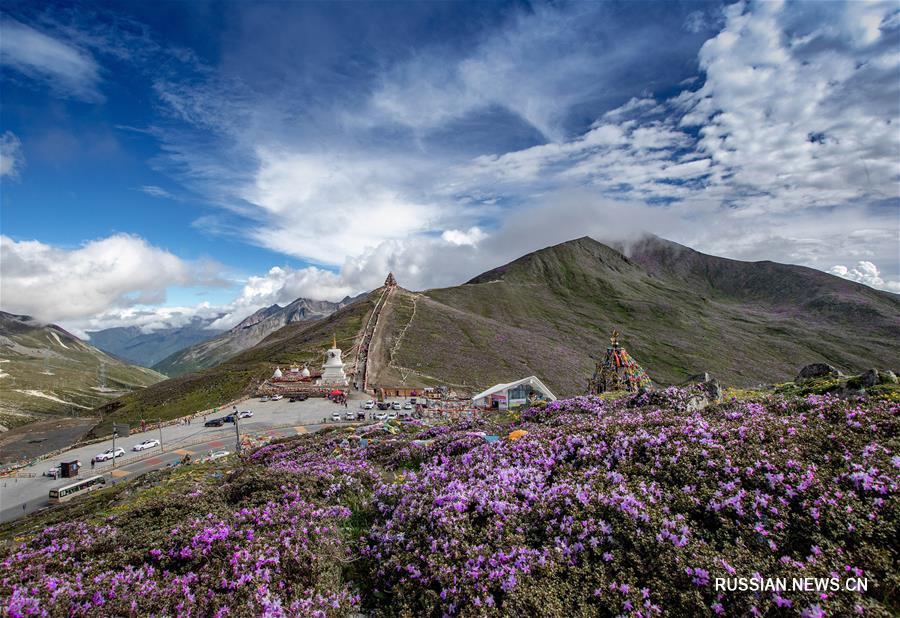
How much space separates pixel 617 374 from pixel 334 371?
54.6 m

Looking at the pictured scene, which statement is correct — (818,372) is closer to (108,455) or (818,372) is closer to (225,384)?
(108,455)

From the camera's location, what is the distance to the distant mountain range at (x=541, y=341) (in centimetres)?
8262

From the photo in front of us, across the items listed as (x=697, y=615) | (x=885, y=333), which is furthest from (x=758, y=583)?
(x=885, y=333)

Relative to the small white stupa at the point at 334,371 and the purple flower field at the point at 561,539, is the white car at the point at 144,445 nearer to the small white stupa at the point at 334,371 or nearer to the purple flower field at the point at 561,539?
the small white stupa at the point at 334,371

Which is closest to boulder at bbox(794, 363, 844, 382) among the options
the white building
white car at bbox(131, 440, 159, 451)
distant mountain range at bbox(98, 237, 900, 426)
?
the white building

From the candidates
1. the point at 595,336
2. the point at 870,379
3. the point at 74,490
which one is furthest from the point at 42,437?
the point at 595,336

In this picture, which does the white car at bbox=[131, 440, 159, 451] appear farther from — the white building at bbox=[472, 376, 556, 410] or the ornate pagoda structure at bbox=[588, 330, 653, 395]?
the ornate pagoda structure at bbox=[588, 330, 653, 395]

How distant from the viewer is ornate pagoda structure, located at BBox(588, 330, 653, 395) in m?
24.0

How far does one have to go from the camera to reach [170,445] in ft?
140

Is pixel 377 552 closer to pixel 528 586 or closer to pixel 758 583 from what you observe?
pixel 528 586

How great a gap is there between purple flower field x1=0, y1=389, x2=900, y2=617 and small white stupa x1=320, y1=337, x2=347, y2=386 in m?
61.6

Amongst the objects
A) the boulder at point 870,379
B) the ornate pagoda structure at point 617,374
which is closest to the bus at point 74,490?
the ornate pagoda structure at point 617,374

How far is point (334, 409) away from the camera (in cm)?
5484

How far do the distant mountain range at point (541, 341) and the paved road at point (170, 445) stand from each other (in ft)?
55.6
